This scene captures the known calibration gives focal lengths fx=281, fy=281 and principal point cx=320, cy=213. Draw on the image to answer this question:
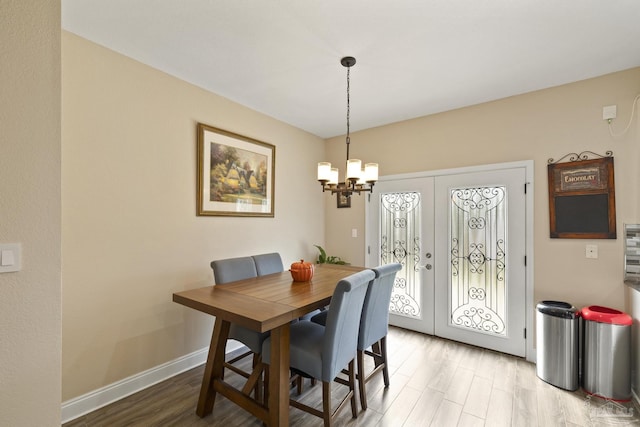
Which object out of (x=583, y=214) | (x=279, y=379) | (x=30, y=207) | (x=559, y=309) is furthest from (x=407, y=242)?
(x=30, y=207)

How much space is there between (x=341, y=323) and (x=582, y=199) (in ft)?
8.33

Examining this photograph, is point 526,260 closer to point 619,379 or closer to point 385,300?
point 619,379

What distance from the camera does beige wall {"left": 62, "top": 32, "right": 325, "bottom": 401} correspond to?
202cm

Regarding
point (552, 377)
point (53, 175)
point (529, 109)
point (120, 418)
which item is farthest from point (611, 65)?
point (120, 418)

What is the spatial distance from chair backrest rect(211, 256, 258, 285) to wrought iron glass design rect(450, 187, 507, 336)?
90.0 inches

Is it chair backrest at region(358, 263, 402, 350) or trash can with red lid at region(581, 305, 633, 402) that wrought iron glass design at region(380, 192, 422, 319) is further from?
trash can with red lid at region(581, 305, 633, 402)

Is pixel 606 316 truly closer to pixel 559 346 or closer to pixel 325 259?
pixel 559 346

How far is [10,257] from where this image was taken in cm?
111

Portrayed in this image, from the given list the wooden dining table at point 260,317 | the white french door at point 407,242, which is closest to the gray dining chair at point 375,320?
the wooden dining table at point 260,317

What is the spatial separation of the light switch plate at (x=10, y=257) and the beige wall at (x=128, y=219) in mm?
978

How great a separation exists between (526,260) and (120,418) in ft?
A: 12.2

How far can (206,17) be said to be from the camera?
186 centimetres

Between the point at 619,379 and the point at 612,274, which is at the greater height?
the point at 612,274

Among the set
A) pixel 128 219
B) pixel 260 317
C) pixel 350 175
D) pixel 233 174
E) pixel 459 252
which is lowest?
pixel 260 317
